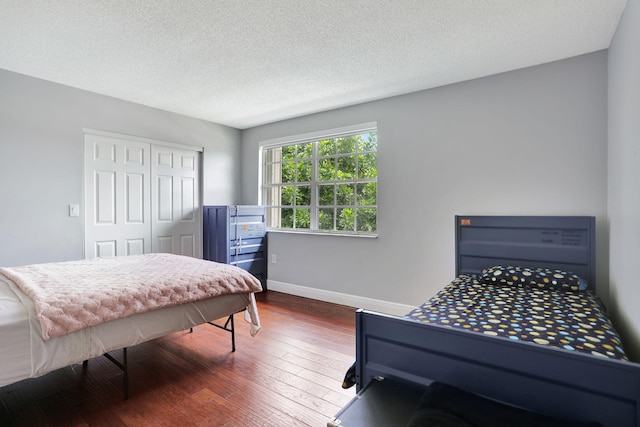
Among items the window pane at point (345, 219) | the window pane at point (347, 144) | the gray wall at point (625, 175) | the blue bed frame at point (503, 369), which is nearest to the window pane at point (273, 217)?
the window pane at point (345, 219)

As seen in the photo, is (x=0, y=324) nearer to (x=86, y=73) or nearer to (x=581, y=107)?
(x=86, y=73)

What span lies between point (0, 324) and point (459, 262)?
3.17 metres

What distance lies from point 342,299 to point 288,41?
2863 mm

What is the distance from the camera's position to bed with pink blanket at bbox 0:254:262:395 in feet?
5.07

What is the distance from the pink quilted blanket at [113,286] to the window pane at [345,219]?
1685mm

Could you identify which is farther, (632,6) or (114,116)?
(114,116)

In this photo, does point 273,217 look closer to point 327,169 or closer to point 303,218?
point 303,218

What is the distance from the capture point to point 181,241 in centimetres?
436

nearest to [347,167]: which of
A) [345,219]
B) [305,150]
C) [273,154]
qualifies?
[345,219]

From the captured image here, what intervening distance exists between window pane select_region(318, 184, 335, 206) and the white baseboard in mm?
1146

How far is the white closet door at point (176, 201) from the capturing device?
4.09 m

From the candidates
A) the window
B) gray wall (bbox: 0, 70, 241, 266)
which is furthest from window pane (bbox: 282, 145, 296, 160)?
gray wall (bbox: 0, 70, 241, 266)

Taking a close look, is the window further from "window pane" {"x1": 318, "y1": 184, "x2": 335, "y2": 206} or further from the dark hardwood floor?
the dark hardwood floor

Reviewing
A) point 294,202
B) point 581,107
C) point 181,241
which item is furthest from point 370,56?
point 181,241
